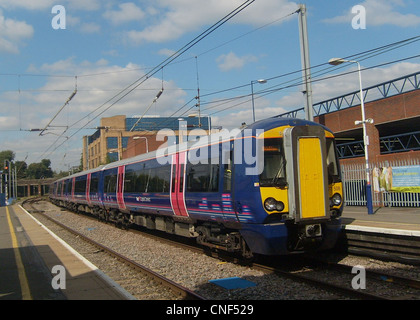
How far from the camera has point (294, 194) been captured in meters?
8.24

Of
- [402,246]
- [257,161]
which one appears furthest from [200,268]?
[402,246]

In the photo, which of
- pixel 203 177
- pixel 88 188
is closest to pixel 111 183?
pixel 88 188

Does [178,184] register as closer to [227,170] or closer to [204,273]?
[227,170]

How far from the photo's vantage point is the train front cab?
26.9 ft

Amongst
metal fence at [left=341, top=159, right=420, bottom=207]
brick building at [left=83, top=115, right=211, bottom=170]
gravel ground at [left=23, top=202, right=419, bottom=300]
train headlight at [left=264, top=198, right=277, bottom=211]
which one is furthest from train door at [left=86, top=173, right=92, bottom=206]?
brick building at [left=83, top=115, right=211, bottom=170]

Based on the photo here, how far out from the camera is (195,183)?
1077cm

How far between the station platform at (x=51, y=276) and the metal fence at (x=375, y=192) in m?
12.3

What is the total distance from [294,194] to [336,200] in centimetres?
146

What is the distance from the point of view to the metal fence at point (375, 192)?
1853 centimetres

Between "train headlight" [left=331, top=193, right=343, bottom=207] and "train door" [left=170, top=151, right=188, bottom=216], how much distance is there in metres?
4.16

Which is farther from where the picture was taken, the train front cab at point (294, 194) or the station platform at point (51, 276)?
the train front cab at point (294, 194)

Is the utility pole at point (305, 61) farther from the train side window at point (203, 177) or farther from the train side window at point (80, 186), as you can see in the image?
the train side window at point (80, 186)

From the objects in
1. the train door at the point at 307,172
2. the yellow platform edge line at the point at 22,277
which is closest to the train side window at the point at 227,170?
the train door at the point at 307,172
